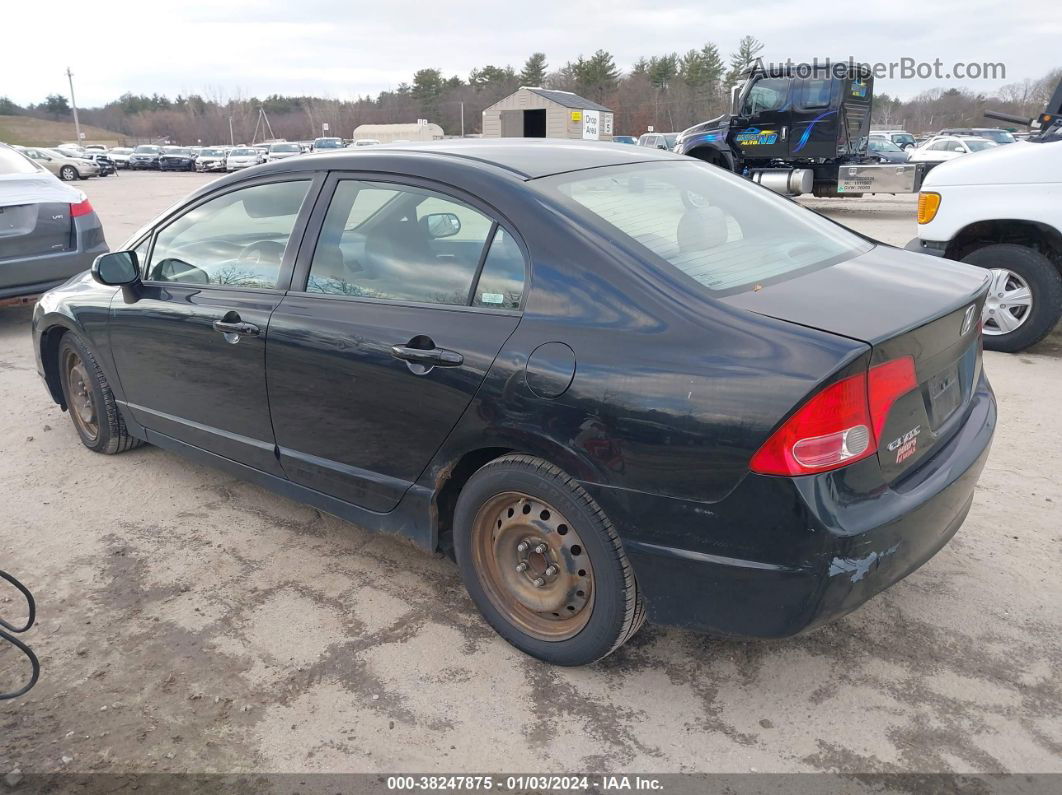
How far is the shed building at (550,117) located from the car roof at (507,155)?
40.9 meters

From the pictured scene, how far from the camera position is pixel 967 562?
328cm

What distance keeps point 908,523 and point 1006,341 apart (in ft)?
14.9

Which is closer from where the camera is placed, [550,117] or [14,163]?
[14,163]

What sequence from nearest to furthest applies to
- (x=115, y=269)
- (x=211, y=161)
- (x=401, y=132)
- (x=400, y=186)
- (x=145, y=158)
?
(x=400, y=186) < (x=115, y=269) < (x=211, y=161) < (x=145, y=158) < (x=401, y=132)

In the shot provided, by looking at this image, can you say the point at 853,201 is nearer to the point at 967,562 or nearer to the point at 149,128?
the point at 967,562

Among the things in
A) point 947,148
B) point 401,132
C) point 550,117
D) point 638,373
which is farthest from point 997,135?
point 401,132

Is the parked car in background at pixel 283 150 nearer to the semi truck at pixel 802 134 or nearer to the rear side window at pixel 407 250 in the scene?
the semi truck at pixel 802 134

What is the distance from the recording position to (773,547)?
7.09 ft

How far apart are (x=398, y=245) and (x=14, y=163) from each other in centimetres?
658

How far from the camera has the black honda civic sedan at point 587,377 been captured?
7.14 ft

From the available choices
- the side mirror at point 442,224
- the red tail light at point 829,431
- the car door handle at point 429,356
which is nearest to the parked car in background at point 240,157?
the side mirror at point 442,224

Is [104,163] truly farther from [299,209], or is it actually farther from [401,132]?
[299,209]

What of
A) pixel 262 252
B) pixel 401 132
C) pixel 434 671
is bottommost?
pixel 434 671

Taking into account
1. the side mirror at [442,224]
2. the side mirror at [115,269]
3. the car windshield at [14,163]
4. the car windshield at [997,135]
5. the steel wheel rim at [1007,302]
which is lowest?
the steel wheel rim at [1007,302]
